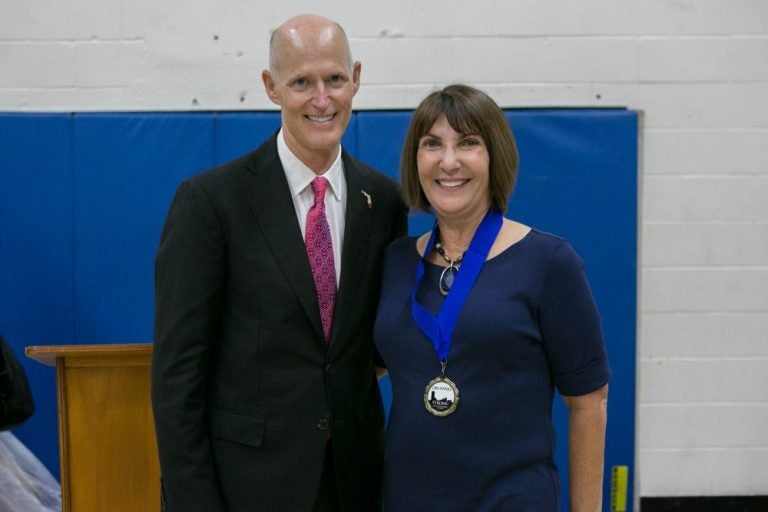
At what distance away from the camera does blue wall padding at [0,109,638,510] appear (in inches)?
154

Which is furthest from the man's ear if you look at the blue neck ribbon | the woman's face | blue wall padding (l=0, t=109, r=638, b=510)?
blue wall padding (l=0, t=109, r=638, b=510)

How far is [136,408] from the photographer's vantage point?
274 cm

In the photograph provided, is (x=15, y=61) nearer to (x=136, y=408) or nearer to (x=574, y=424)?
(x=136, y=408)

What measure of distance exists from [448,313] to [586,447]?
0.42 metres

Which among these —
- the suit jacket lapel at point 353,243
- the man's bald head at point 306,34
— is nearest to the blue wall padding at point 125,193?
the suit jacket lapel at point 353,243

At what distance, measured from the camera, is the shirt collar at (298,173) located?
2.14 metres

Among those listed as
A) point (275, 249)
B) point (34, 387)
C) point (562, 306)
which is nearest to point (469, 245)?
point (562, 306)

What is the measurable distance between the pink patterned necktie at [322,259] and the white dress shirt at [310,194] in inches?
0.6

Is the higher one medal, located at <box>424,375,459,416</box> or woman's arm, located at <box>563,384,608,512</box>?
medal, located at <box>424,375,459,416</box>

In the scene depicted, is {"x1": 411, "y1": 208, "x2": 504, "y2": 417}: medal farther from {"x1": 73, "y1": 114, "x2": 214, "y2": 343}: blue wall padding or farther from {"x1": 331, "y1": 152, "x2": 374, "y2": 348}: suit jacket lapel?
{"x1": 73, "y1": 114, "x2": 214, "y2": 343}: blue wall padding

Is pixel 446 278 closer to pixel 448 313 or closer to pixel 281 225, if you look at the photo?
pixel 448 313

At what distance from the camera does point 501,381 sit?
1897 millimetres

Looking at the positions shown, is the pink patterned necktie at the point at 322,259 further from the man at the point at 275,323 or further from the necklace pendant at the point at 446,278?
the necklace pendant at the point at 446,278

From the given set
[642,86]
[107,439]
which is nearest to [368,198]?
[107,439]
